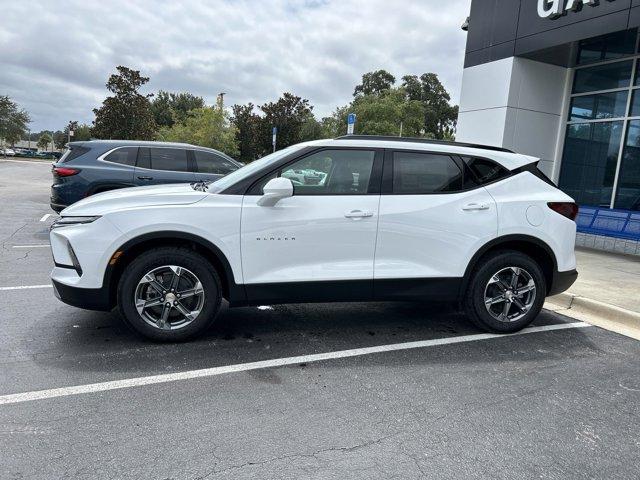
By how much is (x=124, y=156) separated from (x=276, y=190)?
21.0 ft

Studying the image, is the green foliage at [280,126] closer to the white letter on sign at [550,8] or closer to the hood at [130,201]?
the white letter on sign at [550,8]

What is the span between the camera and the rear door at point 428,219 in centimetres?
447

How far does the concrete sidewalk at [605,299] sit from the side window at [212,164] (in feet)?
21.4

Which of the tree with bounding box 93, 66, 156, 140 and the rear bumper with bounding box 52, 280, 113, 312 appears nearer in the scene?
the rear bumper with bounding box 52, 280, 113, 312

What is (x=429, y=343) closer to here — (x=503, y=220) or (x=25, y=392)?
(x=503, y=220)

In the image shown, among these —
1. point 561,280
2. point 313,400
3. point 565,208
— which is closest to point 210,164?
point 565,208

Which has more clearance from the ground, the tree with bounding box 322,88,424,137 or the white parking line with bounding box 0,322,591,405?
the tree with bounding box 322,88,424,137

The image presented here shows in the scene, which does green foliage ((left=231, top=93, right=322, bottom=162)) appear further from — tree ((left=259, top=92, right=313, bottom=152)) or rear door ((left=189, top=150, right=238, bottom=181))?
rear door ((left=189, top=150, right=238, bottom=181))

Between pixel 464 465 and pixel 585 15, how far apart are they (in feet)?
33.8

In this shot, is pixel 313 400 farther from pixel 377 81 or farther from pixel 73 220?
pixel 377 81

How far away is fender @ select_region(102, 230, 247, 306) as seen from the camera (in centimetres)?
404

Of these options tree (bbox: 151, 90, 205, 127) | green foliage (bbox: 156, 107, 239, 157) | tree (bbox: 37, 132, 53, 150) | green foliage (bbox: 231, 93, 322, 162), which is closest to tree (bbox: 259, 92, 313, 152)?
green foliage (bbox: 231, 93, 322, 162)

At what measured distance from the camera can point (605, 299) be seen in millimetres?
6164

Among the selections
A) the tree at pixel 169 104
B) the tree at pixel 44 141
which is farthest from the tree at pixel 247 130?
the tree at pixel 44 141
